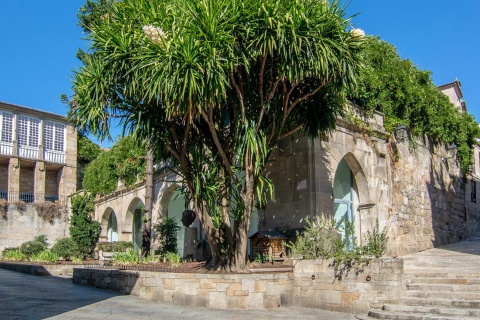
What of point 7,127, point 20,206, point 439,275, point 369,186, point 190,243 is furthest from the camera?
point 7,127

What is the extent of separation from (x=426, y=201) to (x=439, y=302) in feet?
27.5

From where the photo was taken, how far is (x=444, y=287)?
921 cm

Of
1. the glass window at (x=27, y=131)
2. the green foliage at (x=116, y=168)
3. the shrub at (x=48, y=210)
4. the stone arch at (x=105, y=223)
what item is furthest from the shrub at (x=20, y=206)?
the stone arch at (x=105, y=223)

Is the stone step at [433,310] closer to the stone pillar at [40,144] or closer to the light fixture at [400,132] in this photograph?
the light fixture at [400,132]

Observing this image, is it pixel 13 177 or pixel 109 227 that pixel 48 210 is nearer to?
pixel 13 177

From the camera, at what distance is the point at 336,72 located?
31.3ft

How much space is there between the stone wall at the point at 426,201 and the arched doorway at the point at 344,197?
1.13 meters

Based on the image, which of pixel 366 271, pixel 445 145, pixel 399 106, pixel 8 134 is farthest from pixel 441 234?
pixel 8 134

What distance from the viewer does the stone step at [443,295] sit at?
8.57 metres

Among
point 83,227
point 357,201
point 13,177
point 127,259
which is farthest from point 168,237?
point 13,177

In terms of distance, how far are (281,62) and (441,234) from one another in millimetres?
10783

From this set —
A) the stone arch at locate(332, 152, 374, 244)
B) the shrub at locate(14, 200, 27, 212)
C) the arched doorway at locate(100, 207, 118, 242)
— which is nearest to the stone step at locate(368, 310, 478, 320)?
the stone arch at locate(332, 152, 374, 244)

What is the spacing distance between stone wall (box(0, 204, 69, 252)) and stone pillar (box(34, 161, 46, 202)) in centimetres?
330

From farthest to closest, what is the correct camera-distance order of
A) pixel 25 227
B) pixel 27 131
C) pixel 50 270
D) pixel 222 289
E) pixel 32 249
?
pixel 27 131
pixel 25 227
pixel 32 249
pixel 50 270
pixel 222 289
